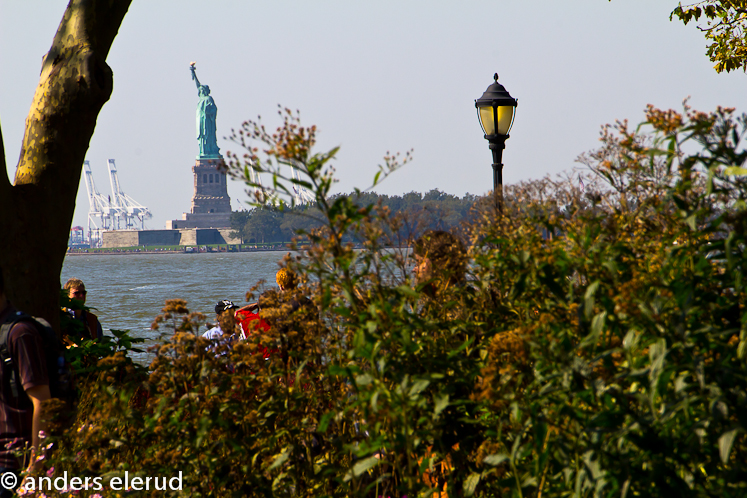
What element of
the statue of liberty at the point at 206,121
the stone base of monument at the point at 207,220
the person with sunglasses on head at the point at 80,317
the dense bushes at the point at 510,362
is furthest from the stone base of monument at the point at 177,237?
the dense bushes at the point at 510,362

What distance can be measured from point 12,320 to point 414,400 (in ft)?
6.21

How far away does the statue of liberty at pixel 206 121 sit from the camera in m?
114

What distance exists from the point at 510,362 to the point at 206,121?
118460 mm

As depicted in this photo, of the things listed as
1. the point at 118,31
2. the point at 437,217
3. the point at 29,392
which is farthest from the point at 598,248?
the point at 118,31

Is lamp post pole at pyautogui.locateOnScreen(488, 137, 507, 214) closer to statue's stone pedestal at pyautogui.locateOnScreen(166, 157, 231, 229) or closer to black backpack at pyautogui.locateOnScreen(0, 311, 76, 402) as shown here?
black backpack at pyautogui.locateOnScreen(0, 311, 76, 402)

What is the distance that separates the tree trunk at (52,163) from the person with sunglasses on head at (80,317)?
0.73 meters

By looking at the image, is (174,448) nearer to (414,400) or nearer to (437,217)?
(414,400)

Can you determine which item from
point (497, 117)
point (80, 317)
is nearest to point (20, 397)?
point (80, 317)

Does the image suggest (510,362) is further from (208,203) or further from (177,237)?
(177,237)

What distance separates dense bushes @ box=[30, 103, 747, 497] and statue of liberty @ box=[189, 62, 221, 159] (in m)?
113

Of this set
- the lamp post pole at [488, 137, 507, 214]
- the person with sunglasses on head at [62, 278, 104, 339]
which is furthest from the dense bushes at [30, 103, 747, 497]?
the lamp post pole at [488, 137, 507, 214]

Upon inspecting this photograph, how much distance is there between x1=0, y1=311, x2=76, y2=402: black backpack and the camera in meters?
2.87

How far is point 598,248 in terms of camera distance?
1774 mm

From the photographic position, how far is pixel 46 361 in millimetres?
2912
